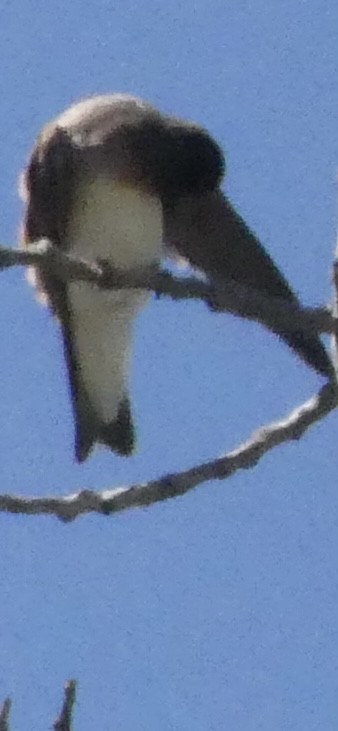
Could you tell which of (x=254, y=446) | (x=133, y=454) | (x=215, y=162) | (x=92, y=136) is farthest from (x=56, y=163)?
(x=254, y=446)

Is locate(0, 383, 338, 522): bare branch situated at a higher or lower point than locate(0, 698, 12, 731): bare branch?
lower

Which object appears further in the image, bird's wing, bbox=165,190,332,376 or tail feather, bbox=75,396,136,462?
tail feather, bbox=75,396,136,462

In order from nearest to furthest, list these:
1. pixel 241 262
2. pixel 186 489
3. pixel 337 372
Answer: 1. pixel 337 372
2. pixel 186 489
3. pixel 241 262

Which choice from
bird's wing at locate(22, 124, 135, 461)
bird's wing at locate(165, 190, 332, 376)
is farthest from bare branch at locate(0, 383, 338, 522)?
bird's wing at locate(22, 124, 135, 461)

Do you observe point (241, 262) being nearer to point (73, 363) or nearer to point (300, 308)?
point (73, 363)

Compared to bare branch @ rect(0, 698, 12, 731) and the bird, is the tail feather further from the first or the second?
bare branch @ rect(0, 698, 12, 731)

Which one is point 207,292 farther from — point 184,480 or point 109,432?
point 109,432

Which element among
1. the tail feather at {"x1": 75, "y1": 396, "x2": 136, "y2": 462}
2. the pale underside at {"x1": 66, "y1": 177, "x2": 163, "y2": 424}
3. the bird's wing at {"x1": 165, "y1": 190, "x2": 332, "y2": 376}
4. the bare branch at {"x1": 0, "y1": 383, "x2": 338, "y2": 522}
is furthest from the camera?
the tail feather at {"x1": 75, "y1": 396, "x2": 136, "y2": 462}
